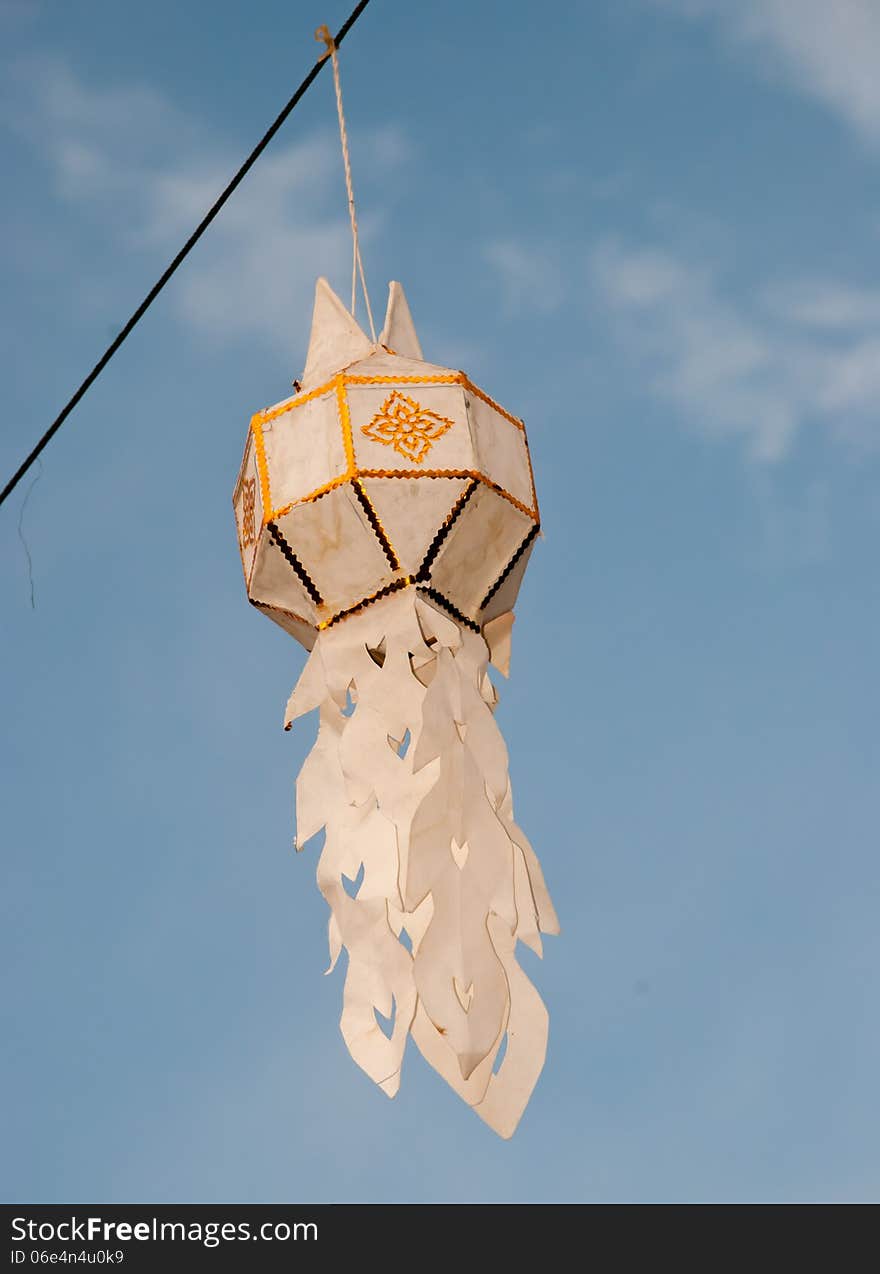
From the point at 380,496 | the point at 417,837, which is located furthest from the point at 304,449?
the point at 417,837

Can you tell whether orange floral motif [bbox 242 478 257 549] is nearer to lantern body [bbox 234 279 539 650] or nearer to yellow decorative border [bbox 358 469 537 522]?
lantern body [bbox 234 279 539 650]

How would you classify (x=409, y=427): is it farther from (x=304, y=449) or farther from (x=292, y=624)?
(x=292, y=624)

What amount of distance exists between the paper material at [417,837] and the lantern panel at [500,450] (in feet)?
1.44

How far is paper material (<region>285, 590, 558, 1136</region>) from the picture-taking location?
5.42 m

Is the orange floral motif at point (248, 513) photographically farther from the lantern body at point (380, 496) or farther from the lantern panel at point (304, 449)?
the lantern panel at point (304, 449)

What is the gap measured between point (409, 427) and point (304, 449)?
32 cm

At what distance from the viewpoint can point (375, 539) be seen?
5.61 metres

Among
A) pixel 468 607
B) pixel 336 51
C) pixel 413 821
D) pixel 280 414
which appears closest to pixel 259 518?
pixel 280 414

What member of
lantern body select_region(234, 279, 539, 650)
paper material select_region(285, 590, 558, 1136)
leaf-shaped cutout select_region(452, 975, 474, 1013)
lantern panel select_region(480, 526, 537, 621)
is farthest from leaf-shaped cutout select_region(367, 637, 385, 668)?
leaf-shaped cutout select_region(452, 975, 474, 1013)

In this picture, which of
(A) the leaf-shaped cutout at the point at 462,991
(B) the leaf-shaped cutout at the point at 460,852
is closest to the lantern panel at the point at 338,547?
(B) the leaf-shaped cutout at the point at 460,852

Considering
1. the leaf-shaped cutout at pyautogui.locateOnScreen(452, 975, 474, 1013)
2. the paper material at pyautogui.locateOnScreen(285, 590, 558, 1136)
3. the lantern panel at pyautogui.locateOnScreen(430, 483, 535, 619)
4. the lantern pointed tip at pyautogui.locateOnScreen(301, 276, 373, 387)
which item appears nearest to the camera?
the leaf-shaped cutout at pyautogui.locateOnScreen(452, 975, 474, 1013)

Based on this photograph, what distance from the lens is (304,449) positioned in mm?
5695

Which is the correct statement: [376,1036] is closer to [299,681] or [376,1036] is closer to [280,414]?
[299,681]

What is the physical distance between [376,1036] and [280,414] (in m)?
1.87
